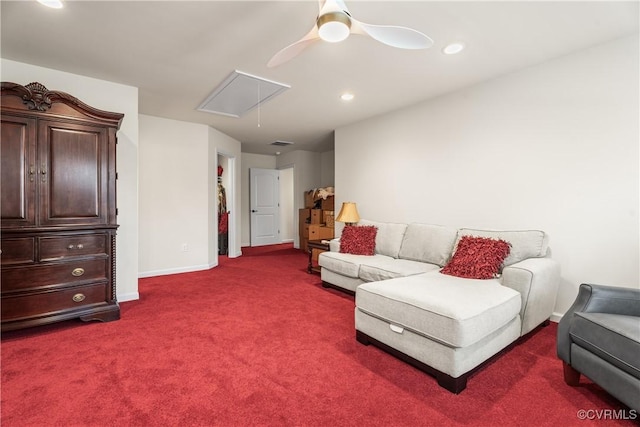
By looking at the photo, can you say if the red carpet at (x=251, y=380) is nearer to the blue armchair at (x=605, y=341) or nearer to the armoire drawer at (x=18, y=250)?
the blue armchair at (x=605, y=341)

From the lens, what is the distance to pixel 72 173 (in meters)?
2.57

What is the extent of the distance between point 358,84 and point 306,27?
45.3 inches

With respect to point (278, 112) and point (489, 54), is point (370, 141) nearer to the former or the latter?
point (278, 112)

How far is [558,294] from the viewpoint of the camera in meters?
2.68

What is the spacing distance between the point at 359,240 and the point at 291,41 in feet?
7.67

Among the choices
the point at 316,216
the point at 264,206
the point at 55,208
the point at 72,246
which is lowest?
the point at 72,246

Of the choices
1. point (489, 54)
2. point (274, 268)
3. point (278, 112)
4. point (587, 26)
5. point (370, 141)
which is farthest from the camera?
point (274, 268)

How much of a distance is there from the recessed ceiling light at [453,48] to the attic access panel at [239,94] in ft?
5.29

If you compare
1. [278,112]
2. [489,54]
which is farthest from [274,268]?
[489,54]

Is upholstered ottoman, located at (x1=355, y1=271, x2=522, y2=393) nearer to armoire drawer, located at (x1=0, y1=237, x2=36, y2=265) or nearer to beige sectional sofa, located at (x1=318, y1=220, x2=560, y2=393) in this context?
beige sectional sofa, located at (x1=318, y1=220, x2=560, y2=393)

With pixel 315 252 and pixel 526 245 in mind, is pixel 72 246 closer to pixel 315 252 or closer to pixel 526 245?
pixel 315 252

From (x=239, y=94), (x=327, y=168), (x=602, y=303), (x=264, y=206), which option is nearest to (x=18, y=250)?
(x=239, y=94)

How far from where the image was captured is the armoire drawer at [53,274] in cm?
232

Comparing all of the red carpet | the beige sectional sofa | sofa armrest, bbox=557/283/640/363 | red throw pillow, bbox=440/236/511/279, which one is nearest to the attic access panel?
the beige sectional sofa
